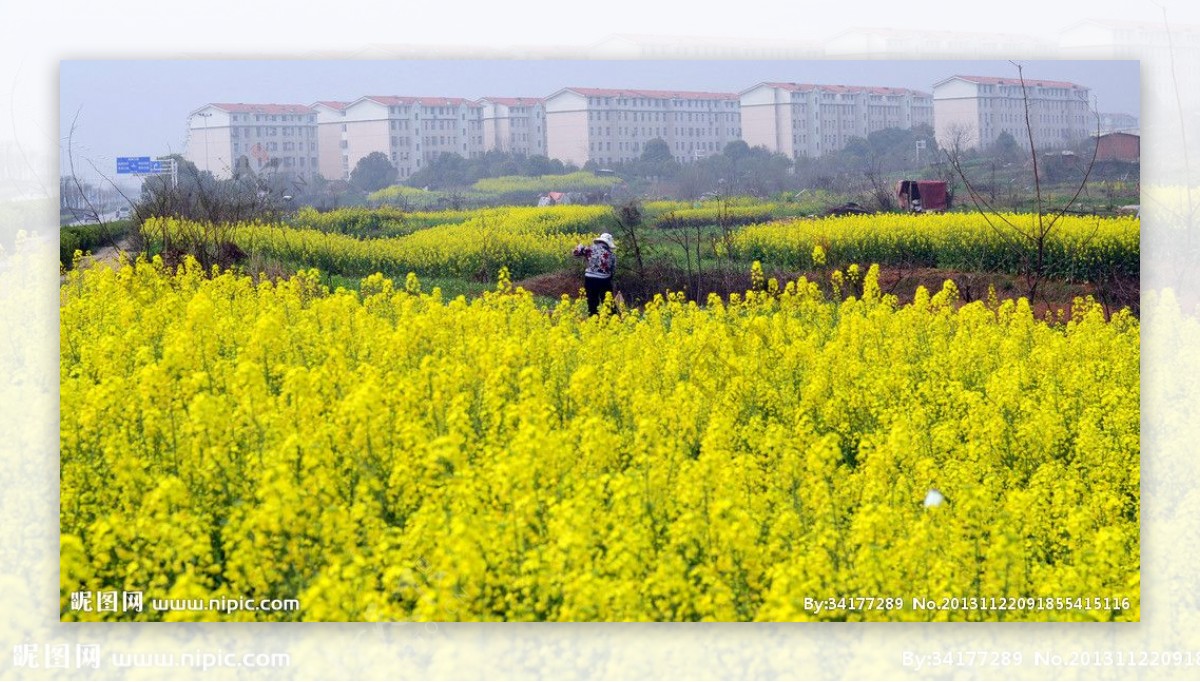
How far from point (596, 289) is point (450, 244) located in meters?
1.13

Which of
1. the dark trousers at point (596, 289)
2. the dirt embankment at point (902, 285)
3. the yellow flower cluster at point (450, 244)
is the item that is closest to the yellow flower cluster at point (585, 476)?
the yellow flower cluster at point (450, 244)

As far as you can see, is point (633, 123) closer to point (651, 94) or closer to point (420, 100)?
point (651, 94)

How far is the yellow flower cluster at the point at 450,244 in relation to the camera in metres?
8.48

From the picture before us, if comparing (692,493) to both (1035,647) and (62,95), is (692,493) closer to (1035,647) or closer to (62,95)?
(1035,647)

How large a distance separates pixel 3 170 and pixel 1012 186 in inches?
219

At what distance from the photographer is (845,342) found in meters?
7.41

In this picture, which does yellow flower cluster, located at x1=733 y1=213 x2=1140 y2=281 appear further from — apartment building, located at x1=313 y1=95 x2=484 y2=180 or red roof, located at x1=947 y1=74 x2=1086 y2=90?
apartment building, located at x1=313 y1=95 x2=484 y2=180

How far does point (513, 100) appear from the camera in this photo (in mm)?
6781

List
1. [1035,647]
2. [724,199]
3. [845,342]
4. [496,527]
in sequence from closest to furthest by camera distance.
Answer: [496,527] < [1035,647] < [845,342] < [724,199]

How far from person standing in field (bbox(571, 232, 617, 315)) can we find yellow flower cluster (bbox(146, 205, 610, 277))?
9 cm

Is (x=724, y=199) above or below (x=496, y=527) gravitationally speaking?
above

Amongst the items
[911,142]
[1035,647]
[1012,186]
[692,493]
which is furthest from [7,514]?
[1012,186]

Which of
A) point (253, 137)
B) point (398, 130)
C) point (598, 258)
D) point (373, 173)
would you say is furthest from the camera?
point (598, 258)

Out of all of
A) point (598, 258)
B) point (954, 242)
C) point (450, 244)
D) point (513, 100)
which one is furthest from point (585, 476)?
point (954, 242)
